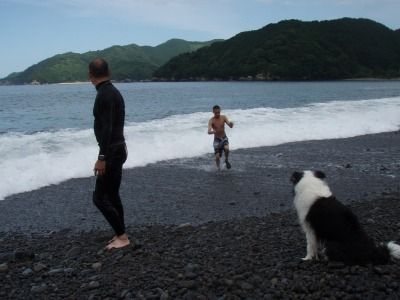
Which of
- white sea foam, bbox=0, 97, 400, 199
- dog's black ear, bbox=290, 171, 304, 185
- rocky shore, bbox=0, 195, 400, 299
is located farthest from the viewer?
white sea foam, bbox=0, 97, 400, 199

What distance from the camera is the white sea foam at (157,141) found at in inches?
480

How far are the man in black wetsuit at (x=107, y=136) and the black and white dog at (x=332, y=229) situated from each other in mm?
2276

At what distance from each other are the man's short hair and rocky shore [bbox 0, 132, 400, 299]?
231 centimetres

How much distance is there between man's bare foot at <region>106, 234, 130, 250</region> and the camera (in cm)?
626

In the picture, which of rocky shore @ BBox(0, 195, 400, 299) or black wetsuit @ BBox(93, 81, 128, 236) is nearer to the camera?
rocky shore @ BBox(0, 195, 400, 299)

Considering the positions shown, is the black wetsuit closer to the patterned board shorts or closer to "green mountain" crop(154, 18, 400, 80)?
the patterned board shorts

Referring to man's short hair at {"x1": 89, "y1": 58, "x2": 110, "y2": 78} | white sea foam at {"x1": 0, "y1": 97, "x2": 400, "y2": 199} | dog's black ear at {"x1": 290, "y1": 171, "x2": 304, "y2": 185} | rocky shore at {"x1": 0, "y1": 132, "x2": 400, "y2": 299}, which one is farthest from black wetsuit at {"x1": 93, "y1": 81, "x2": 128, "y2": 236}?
white sea foam at {"x1": 0, "y1": 97, "x2": 400, "y2": 199}

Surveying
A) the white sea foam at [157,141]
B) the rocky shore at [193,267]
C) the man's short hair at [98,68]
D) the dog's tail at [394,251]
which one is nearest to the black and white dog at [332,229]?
the dog's tail at [394,251]

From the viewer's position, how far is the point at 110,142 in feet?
18.9

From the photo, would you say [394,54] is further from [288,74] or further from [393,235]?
[393,235]

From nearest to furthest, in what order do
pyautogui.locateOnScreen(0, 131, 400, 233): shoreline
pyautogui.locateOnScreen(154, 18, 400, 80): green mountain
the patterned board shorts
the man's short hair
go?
the man's short hair < pyautogui.locateOnScreen(0, 131, 400, 233): shoreline < the patterned board shorts < pyautogui.locateOnScreen(154, 18, 400, 80): green mountain

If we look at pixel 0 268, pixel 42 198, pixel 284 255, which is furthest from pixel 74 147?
pixel 284 255

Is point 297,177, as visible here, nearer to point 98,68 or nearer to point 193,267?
point 193,267

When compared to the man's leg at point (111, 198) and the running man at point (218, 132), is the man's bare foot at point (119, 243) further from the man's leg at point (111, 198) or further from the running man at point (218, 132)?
the running man at point (218, 132)
